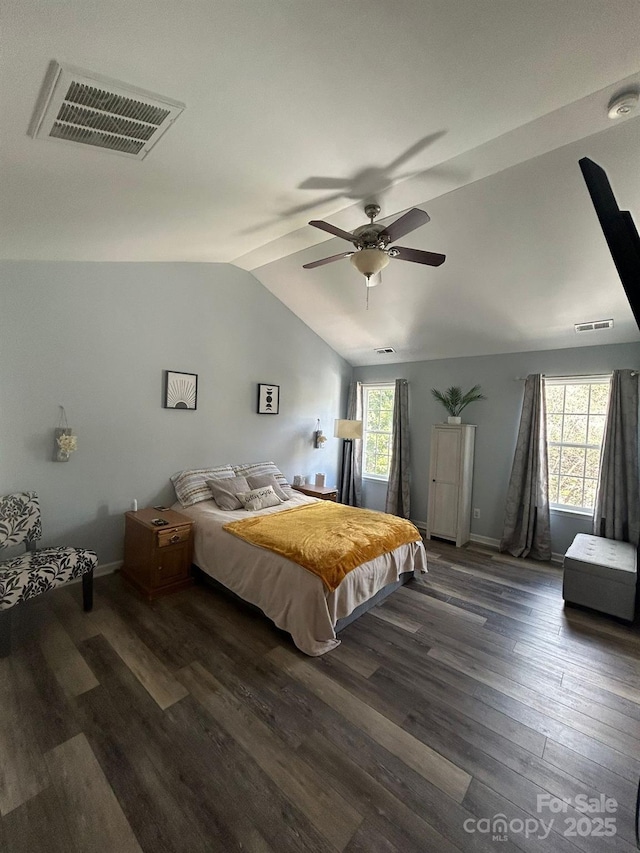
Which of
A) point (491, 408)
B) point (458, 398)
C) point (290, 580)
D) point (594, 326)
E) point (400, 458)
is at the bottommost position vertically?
point (290, 580)

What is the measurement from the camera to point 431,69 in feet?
4.78

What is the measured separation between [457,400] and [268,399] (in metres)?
2.51

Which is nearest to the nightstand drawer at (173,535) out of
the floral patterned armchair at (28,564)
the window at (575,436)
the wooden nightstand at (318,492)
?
the floral patterned armchair at (28,564)

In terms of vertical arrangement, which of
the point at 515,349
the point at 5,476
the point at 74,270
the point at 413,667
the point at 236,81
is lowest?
the point at 413,667

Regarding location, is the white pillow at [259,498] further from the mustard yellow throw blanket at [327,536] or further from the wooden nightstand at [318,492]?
the wooden nightstand at [318,492]

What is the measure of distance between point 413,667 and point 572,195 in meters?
3.32

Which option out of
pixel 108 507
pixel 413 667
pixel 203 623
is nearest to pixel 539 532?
pixel 413 667

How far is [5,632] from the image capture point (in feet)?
6.81

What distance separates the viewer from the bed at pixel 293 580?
7.45ft

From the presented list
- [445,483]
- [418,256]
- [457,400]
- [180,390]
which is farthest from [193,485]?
[457,400]

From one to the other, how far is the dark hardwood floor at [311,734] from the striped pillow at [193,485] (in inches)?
41.7

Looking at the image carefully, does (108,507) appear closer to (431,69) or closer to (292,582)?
(292,582)

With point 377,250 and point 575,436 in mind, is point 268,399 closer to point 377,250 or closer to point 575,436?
point 377,250

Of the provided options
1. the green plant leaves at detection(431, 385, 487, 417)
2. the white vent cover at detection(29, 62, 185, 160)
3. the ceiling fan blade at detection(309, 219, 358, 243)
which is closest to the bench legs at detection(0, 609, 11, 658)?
the white vent cover at detection(29, 62, 185, 160)
